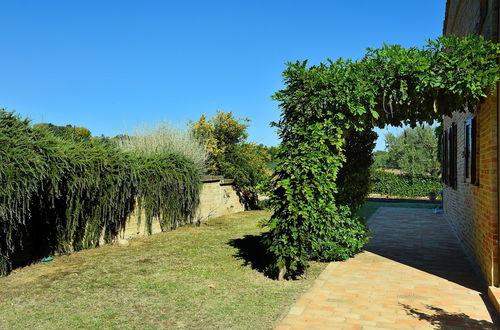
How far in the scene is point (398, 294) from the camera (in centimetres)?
526

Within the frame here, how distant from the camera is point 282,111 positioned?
6.25 meters

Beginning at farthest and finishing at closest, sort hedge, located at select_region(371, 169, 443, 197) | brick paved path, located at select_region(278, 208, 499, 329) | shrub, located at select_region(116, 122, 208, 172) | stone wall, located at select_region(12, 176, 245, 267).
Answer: hedge, located at select_region(371, 169, 443, 197) < shrub, located at select_region(116, 122, 208, 172) < stone wall, located at select_region(12, 176, 245, 267) < brick paved path, located at select_region(278, 208, 499, 329)

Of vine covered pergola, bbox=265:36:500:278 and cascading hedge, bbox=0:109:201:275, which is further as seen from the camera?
cascading hedge, bbox=0:109:201:275

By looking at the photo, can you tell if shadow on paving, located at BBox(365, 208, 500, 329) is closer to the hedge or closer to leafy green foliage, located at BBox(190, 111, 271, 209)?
leafy green foliage, located at BBox(190, 111, 271, 209)

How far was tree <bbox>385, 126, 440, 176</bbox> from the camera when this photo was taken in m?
30.0

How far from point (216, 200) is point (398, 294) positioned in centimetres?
939

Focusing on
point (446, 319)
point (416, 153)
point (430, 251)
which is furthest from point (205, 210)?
point (416, 153)

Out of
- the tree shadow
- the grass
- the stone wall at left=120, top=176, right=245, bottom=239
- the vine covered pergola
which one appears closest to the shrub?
the stone wall at left=120, top=176, right=245, bottom=239

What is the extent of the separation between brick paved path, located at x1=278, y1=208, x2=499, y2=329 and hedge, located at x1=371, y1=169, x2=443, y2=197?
16.9 m

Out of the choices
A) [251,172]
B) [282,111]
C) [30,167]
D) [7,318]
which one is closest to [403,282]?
[282,111]

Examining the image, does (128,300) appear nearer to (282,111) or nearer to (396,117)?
(282,111)

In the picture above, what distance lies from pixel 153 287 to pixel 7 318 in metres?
1.86

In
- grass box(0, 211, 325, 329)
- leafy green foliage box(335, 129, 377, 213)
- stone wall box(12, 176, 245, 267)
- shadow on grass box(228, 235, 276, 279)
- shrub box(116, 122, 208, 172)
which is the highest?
shrub box(116, 122, 208, 172)

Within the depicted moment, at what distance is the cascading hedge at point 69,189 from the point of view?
6.07 m
